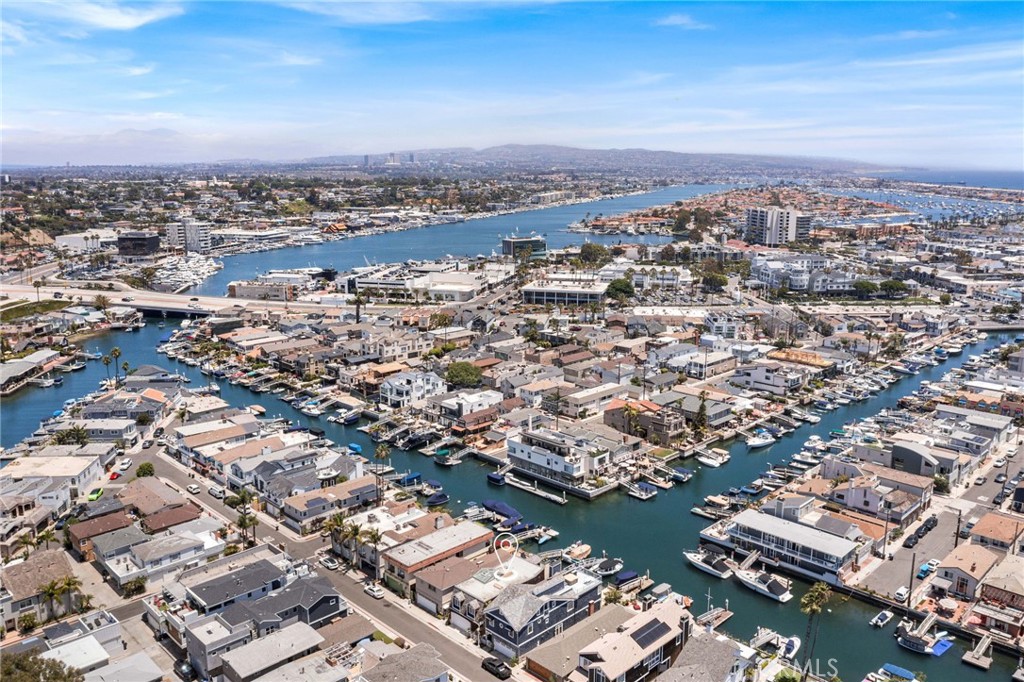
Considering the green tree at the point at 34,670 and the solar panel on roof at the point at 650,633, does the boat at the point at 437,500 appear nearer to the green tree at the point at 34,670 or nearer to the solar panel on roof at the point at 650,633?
the solar panel on roof at the point at 650,633

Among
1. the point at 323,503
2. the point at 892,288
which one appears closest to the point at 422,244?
the point at 892,288

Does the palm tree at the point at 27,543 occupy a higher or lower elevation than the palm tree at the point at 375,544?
lower

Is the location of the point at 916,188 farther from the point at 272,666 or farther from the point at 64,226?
the point at 272,666

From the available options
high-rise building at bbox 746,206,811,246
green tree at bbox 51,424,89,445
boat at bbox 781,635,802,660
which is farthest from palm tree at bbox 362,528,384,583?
high-rise building at bbox 746,206,811,246

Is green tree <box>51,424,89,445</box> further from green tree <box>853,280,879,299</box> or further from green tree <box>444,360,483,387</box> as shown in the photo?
green tree <box>853,280,879,299</box>

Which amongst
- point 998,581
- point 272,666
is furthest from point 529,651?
point 998,581

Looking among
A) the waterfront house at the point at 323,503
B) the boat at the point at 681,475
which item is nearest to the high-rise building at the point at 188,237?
the waterfront house at the point at 323,503
